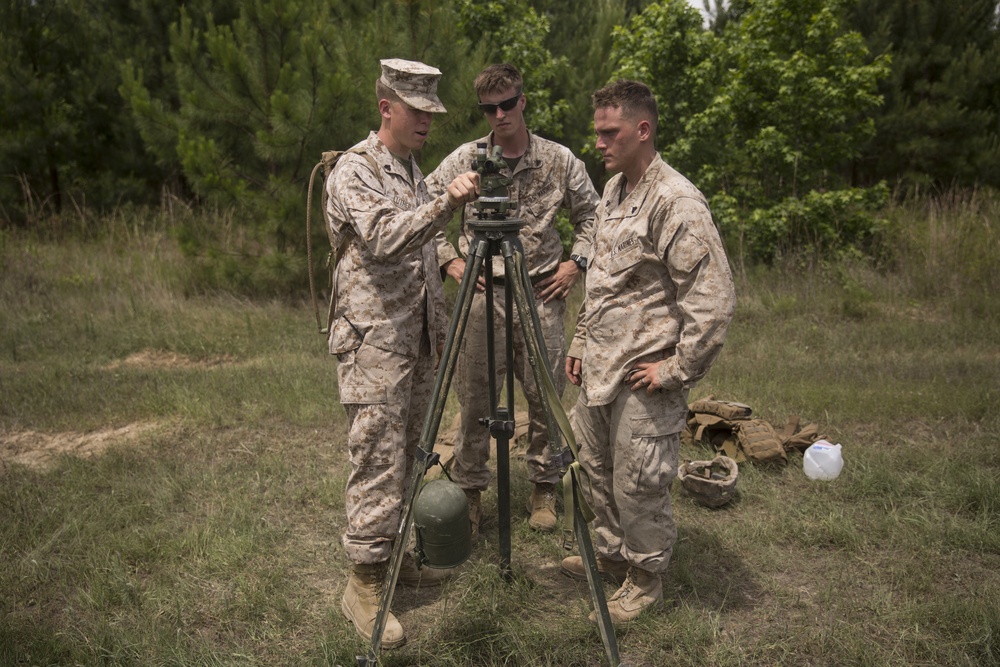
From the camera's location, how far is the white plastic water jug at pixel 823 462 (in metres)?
4.79

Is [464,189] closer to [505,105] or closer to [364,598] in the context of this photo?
[505,105]

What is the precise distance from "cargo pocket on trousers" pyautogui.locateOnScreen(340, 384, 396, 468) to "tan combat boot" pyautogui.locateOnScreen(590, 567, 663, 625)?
3.64ft

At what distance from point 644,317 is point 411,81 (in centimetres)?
133

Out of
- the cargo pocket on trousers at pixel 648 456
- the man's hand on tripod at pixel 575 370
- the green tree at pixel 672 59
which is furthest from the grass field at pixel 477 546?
the green tree at pixel 672 59

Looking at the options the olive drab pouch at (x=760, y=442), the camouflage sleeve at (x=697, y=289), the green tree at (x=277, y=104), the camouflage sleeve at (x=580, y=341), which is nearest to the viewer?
the camouflage sleeve at (x=697, y=289)

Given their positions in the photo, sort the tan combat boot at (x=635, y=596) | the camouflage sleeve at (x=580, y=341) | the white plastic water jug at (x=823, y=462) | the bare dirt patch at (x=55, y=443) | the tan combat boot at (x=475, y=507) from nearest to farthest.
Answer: the tan combat boot at (x=635, y=596), the camouflage sleeve at (x=580, y=341), the tan combat boot at (x=475, y=507), the white plastic water jug at (x=823, y=462), the bare dirt patch at (x=55, y=443)

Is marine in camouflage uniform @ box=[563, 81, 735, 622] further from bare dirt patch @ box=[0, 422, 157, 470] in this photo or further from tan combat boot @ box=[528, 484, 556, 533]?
bare dirt patch @ box=[0, 422, 157, 470]

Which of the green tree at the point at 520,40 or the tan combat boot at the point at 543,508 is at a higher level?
the green tree at the point at 520,40

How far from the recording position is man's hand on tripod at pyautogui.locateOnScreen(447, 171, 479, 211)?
287cm

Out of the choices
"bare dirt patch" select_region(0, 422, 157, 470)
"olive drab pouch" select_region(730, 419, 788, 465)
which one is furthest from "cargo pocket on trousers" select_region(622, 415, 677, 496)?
"bare dirt patch" select_region(0, 422, 157, 470)

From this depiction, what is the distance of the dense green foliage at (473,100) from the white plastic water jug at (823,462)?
516cm

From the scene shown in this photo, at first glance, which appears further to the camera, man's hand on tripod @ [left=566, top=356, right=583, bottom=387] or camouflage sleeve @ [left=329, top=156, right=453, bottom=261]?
man's hand on tripod @ [left=566, top=356, right=583, bottom=387]

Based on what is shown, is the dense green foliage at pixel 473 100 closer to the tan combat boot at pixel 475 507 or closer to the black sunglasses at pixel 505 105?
the black sunglasses at pixel 505 105

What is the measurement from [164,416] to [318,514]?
2.06m
